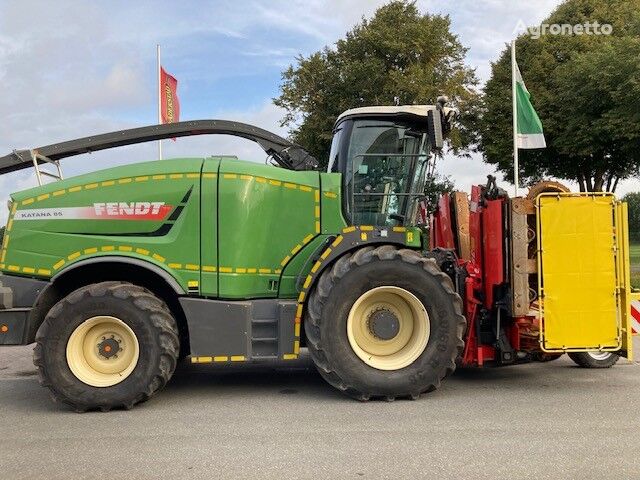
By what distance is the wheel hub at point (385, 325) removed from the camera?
17.7ft

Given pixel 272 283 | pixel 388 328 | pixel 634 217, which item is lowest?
pixel 388 328

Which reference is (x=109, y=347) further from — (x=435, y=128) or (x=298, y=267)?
(x=435, y=128)

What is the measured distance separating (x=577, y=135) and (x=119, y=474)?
18486mm

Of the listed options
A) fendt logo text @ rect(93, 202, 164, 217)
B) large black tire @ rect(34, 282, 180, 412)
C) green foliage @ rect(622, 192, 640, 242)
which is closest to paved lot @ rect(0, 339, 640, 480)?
large black tire @ rect(34, 282, 180, 412)

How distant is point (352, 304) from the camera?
5.31m

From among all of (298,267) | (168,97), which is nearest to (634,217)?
(168,97)

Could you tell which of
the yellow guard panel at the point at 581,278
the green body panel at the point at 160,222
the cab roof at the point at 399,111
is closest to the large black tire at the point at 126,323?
the green body panel at the point at 160,222

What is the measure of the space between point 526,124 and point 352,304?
947 cm

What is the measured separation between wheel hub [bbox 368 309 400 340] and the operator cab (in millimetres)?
1022

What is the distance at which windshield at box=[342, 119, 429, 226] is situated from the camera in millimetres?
5863

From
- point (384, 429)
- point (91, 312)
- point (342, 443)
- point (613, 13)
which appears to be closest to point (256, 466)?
point (342, 443)

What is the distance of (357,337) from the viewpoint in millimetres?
5441

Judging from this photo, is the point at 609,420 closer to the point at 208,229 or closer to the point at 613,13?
the point at 208,229

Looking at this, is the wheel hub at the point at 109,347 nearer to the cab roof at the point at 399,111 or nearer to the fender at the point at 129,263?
the fender at the point at 129,263
